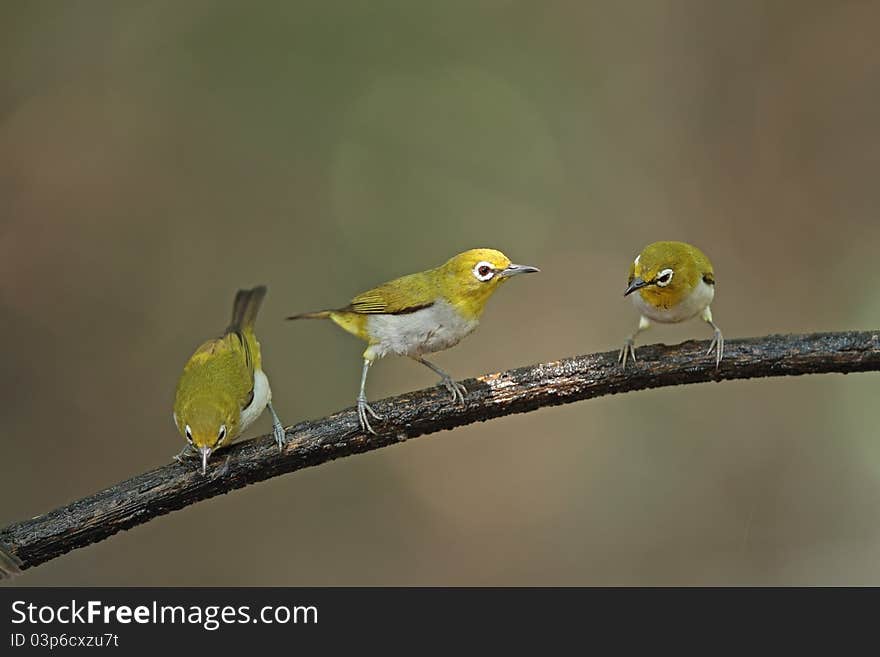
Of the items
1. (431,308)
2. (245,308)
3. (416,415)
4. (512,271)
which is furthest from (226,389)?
(512,271)

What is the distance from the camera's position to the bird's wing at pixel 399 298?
3256mm

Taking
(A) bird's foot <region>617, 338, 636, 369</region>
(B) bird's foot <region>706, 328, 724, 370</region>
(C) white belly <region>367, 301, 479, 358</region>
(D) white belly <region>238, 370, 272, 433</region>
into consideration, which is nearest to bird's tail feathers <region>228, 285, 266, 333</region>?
(D) white belly <region>238, 370, 272, 433</region>

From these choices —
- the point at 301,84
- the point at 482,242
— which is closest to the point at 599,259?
the point at 482,242

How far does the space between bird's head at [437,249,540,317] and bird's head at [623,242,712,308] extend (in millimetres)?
490

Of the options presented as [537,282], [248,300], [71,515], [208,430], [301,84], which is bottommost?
[71,515]

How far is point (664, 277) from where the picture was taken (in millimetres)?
3230

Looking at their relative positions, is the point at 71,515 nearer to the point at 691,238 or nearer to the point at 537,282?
the point at 537,282

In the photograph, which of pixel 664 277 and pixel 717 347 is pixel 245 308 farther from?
pixel 717 347

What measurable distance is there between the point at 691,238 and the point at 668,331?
33.9 inches

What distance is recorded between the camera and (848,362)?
9.91ft

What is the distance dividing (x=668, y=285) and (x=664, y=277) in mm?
38

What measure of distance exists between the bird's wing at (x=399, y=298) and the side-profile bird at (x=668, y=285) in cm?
71

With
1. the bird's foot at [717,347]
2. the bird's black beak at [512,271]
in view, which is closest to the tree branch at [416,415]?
the bird's foot at [717,347]

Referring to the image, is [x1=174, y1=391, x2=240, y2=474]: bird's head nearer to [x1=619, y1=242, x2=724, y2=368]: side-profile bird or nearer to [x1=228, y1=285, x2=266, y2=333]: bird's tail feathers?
[x1=228, y1=285, x2=266, y2=333]: bird's tail feathers
